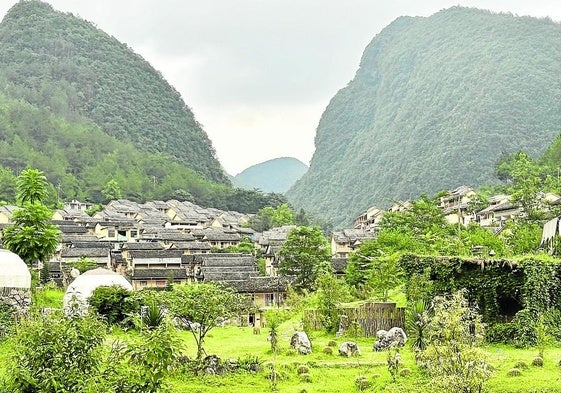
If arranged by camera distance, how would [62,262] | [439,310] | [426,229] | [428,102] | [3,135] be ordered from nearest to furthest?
[439,310]
[426,229]
[62,262]
[3,135]
[428,102]

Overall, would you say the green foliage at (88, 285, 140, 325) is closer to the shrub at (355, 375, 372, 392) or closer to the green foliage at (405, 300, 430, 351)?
the green foliage at (405, 300, 430, 351)

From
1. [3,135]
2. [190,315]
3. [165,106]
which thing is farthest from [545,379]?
[165,106]

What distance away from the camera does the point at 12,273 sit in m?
24.7

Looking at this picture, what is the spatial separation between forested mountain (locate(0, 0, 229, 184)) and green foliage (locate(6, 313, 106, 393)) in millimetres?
112117

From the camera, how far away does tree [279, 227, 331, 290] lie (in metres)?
42.6

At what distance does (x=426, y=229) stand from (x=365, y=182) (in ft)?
255

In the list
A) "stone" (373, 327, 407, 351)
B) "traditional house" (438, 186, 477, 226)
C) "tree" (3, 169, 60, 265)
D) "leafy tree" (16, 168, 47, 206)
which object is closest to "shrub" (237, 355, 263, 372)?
"stone" (373, 327, 407, 351)

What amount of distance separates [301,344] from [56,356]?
1122 centimetres

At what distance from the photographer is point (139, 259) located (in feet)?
172

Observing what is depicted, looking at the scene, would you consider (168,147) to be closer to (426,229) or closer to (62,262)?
(62,262)

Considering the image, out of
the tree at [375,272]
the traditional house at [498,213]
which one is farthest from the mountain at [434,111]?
the tree at [375,272]

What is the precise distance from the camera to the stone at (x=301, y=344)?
20.3 meters

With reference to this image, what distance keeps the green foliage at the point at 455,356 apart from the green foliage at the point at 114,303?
49.4 feet

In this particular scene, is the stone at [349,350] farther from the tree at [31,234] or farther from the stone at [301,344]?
the tree at [31,234]
